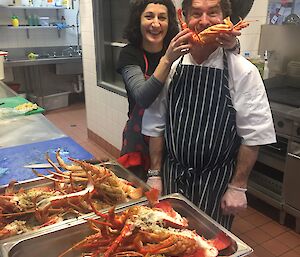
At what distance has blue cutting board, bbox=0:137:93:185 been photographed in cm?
159

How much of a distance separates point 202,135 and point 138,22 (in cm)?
70

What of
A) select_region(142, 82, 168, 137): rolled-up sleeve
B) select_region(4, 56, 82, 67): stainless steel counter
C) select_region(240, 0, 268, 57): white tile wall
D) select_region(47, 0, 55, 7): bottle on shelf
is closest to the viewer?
select_region(142, 82, 168, 137): rolled-up sleeve

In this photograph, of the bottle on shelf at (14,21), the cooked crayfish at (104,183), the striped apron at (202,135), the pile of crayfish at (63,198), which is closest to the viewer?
the pile of crayfish at (63,198)

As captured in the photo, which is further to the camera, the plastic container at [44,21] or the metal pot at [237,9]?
the plastic container at [44,21]

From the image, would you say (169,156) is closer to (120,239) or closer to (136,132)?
(136,132)

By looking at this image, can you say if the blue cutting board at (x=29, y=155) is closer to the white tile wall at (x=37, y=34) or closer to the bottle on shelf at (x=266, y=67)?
the bottle on shelf at (x=266, y=67)

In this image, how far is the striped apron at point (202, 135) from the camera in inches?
55.0

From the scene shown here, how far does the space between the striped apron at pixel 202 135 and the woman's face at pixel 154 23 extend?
32 cm

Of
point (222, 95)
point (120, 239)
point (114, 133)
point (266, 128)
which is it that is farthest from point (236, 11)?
point (114, 133)

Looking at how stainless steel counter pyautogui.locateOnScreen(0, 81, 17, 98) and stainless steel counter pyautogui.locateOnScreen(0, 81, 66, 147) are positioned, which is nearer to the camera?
stainless steel counter pyautogui.locateOnScreen(0, 81, 66, 147)

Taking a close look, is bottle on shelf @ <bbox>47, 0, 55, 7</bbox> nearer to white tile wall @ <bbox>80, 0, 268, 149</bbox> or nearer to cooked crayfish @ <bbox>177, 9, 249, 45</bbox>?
white tile wall @ <bbox>80, 0, 268, 149</bbox>

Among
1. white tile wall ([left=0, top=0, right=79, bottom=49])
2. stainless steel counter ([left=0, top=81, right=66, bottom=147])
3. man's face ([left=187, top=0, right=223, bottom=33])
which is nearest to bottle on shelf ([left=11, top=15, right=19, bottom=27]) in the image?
white tile wall ([left=0, top=0, right=79, bottom=49])

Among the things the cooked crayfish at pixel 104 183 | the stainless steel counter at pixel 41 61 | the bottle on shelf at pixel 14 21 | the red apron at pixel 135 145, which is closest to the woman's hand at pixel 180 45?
the red apron at pixel 135 145

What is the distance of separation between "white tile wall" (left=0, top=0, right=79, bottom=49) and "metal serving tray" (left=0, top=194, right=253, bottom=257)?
18.3 feet
